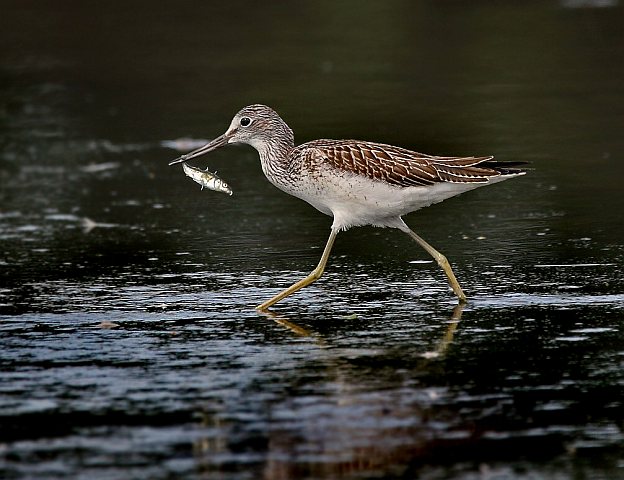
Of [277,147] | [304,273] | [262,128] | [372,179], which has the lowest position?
[304,273]

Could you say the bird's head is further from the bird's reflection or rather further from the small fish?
the bird's reflection

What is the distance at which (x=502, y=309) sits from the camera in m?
8.84

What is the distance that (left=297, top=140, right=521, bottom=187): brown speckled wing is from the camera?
30.8 feet

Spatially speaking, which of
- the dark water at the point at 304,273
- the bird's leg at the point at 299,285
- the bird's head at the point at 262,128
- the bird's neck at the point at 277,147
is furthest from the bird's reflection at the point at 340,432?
the bird's head at the point at 262,128

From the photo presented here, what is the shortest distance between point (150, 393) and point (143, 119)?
1046 centimetres

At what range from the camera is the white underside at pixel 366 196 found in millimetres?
9383

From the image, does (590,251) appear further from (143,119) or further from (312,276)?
(143,119)

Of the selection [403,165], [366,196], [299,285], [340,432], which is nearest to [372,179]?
[366,196]

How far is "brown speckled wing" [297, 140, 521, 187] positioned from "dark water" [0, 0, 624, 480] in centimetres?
79

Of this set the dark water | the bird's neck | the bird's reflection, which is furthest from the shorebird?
the bird's reflection

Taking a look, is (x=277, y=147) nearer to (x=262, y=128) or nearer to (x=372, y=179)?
(x=262, y=128)

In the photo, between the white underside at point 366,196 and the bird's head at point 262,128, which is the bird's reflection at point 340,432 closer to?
the white underside at point 366,196

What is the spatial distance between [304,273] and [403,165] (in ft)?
4.30

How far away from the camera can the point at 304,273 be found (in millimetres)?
10250
